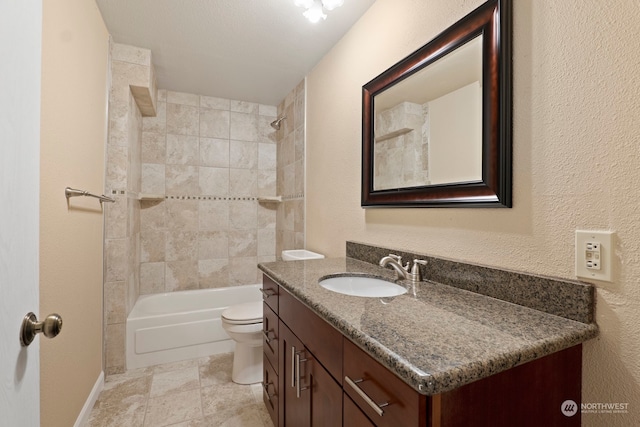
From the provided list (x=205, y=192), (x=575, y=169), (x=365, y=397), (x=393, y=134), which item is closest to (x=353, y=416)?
(x=365, y=397)

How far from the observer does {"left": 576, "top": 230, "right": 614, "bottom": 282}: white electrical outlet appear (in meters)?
0.74

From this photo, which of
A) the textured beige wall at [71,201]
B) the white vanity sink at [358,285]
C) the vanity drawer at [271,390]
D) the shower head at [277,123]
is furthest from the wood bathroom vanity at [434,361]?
the shower head at [277,123]

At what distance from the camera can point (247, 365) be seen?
2037mm

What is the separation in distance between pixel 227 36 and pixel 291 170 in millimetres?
1239

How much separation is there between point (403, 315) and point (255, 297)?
8.44ft

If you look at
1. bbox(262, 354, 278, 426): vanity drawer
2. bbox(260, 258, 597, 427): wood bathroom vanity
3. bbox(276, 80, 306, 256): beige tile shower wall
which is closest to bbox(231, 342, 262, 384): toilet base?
bbox(262, 354, 278, 426): vanity drawer

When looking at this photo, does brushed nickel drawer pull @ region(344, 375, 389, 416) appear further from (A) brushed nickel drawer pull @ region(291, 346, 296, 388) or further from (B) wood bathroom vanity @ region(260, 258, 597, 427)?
(A) brushed nickel drawer pull @ region(291, 346, 296, 388)

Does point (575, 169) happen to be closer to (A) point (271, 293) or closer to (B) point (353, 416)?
(B) point (353, 416)

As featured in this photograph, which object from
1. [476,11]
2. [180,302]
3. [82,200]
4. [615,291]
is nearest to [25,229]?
[82,200]

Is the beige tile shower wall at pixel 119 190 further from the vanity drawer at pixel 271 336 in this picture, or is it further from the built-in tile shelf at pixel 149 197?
the vanity drawer at pixel 271 336

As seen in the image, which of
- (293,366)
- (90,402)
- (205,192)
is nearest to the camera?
(293,366)

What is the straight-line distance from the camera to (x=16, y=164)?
1.74ft

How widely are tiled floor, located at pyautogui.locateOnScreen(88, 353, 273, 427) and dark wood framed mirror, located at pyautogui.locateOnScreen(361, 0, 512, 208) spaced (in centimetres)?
143

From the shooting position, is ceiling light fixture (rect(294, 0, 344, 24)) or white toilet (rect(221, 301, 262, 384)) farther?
white toilet (rect(221, 301, 262, 384))
